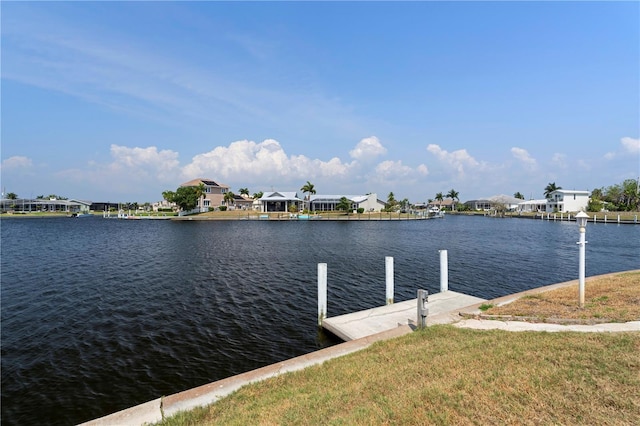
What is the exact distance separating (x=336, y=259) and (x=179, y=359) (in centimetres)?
1834

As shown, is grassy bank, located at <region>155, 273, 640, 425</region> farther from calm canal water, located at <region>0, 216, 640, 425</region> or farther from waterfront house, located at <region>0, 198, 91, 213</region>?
waterfront house, located at <region>0, 198, 91, 213</region>

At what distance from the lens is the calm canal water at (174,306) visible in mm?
8617

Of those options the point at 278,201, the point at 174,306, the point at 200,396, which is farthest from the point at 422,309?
the point at 278,201

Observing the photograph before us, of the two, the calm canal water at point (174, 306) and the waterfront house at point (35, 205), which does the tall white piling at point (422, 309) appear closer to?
the calm canal water at point (174, 306)

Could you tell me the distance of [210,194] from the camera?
103125 mm

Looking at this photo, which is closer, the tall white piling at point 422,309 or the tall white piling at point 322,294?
the tall white piling at point 422,309

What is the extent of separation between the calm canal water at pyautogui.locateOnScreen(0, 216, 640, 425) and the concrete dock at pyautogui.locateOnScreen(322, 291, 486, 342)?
89cm

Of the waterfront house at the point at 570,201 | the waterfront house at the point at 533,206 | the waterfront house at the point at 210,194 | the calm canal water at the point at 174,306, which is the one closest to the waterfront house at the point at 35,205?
the waterfront house at the point at 210,194

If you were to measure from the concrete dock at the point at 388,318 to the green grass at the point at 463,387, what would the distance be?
3.16 metres

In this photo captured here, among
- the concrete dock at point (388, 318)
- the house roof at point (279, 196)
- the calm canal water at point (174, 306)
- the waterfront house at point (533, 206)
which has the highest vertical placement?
the house roof at point (279, 196)

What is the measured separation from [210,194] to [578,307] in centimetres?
10462

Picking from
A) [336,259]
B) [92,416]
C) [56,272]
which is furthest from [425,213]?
[92,416]

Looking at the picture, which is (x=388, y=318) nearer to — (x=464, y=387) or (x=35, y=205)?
(x=464, y=387)

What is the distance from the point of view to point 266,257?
28.0 metres
